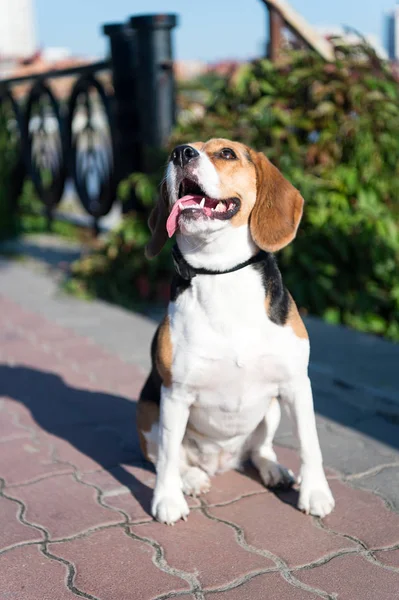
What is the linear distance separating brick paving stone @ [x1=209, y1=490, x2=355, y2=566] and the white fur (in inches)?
3.7

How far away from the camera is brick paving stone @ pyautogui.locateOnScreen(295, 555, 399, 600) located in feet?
8.37

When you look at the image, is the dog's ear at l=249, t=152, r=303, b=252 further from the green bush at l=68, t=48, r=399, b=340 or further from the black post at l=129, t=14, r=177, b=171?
the black post at l=129, t=14, r=177, b=171

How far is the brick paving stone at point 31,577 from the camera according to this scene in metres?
2.60

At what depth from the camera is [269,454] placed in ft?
11.3

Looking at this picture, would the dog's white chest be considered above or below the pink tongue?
below

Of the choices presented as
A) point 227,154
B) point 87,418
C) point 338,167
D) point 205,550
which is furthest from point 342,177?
point 205,550

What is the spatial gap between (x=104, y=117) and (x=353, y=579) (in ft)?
20.5

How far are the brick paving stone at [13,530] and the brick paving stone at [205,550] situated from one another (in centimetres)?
38

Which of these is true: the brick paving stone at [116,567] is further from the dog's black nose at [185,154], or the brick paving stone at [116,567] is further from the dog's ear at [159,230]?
the dog's black nose at [185,154]

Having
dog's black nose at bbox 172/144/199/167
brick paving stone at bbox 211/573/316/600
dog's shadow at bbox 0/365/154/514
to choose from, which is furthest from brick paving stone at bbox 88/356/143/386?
brick paving stone at bbox 211/573/316/600

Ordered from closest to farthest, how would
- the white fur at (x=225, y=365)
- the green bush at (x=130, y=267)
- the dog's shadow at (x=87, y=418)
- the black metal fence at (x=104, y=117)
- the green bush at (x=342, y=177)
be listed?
1. the white fur at (x=225, y=365)
2. the dog's shadow at (x=87, y=418)
3. the green bush at (x=342, y=177)
4. the green bush at (x=130, y=267)
5. the black metal fence at (x=104, y=117)

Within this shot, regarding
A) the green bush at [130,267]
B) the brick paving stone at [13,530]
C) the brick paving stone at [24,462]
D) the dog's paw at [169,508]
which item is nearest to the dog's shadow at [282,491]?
the dog's paw at [169,508]

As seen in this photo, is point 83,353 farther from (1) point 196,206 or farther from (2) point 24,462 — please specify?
(1) point 196,206

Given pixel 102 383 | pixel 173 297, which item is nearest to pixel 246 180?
pixel 173 297
